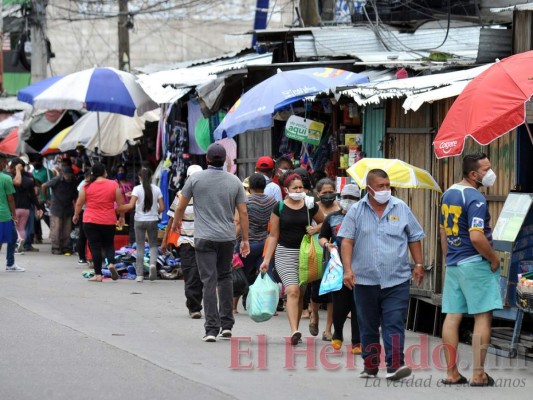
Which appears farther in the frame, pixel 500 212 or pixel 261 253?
pixel 261 253

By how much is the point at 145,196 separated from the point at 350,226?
8.86 metres

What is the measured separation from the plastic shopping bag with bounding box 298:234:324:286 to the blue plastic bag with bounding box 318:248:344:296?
0.65m

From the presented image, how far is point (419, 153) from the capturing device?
13453 millimetres

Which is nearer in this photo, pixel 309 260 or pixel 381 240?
pixel 381 240

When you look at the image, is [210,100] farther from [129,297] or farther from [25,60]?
[25,60]

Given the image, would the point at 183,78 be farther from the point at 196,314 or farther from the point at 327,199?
the point at 327,199

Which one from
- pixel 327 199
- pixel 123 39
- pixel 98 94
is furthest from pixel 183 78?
pixel 123 39

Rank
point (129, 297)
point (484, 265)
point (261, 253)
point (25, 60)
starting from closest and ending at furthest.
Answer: point (484, 265) → point (261, 253) → point (129, 297) → point (25, 60)

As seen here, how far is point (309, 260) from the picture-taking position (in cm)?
1149

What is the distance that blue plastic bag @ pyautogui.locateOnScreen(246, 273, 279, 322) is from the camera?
11.3 meters

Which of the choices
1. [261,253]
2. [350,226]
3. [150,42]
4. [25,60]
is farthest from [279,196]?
[150,42]

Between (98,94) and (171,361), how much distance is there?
11200 millimetres

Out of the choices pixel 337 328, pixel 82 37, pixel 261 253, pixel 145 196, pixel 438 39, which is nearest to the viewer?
pixel 337 328

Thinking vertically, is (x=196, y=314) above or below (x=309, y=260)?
below
